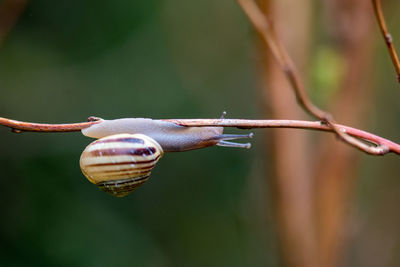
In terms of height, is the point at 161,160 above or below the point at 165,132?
above

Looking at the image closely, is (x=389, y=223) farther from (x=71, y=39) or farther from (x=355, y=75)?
(x=71, y=39)

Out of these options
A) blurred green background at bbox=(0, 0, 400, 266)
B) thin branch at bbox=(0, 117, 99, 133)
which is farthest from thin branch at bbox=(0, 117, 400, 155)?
blurred green background at bbox=(0, 0, 400, 266)

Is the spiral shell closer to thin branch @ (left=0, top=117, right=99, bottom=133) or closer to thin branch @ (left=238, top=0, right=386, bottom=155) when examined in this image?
thin branch @ (left=0, top=117, right=99, bottom=133)

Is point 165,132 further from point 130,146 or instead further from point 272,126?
point 272,126

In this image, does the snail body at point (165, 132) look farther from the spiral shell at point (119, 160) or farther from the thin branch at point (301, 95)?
the thin branch at point (301, 95)

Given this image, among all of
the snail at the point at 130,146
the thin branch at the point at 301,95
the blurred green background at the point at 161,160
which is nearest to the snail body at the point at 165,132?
the snail at the point at 130,146

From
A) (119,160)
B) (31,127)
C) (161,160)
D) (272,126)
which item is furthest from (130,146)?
(161,160)
